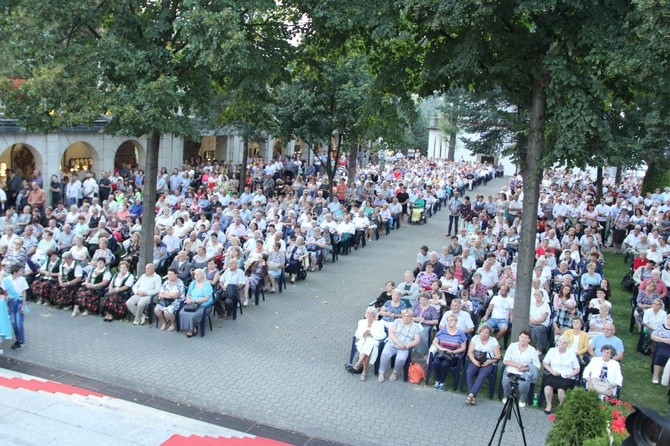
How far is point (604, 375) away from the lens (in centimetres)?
978

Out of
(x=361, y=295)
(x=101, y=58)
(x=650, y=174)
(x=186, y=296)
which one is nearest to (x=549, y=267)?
(x=361, y=295)

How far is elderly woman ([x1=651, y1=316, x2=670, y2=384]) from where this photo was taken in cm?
1101

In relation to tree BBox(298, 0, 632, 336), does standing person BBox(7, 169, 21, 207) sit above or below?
below

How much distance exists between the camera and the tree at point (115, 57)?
1191 centimetres

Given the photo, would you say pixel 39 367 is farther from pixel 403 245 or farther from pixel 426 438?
pixel 403 245

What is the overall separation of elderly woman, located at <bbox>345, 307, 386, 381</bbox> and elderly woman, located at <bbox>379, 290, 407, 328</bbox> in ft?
1.65

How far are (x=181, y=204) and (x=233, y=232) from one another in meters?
3.47

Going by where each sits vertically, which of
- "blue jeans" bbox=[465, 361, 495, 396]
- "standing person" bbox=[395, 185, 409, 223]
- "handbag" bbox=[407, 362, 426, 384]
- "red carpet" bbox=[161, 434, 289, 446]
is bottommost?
"red carpet" bbox=[161, 434, 289, 446]

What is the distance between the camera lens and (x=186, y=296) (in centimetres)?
1271

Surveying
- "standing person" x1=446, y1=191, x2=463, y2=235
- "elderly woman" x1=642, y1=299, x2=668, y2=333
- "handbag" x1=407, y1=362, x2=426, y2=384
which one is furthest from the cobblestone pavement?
"standing person" x1=446, y1=191, x2=463, y2=235

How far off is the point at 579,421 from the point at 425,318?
4967mm

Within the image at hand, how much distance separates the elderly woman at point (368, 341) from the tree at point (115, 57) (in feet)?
16.2

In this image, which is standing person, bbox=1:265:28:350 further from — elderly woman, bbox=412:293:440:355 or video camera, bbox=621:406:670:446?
video camera, bbox=621:406:670:446

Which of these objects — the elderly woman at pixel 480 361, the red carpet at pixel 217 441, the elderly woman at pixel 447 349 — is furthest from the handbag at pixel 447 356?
the red carpet at pixel 217 441
